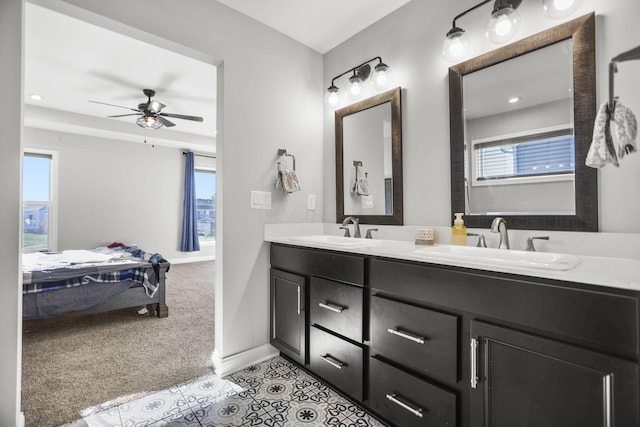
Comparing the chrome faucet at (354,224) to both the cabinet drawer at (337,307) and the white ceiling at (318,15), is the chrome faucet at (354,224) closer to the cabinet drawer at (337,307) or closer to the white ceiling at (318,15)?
the cabinet drawer at (337,307)

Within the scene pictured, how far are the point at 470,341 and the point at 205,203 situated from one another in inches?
255

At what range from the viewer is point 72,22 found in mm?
2357

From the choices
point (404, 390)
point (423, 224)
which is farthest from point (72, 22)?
point (404, 390)

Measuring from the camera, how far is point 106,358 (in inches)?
85.6

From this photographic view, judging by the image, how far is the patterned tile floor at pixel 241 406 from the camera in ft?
4.86

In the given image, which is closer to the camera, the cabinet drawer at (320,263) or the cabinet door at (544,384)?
the cabinet door at (544,384)

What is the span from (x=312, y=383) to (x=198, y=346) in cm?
108

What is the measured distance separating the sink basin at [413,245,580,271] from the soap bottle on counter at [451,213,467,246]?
2.3 inches

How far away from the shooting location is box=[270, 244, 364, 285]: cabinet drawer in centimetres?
152

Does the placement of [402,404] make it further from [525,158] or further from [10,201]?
[10,201]

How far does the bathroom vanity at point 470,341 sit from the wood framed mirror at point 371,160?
641 millimetres

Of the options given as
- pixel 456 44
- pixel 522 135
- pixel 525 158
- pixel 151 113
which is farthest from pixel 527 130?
pixel 151 113

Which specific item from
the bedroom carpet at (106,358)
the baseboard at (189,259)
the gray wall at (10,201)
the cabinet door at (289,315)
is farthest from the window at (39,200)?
the cabinet door at (289,315)

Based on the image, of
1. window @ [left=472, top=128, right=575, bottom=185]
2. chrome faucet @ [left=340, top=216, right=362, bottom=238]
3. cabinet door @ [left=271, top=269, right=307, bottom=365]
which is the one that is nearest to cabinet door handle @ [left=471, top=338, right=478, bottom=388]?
window @ [left=472, top=128, right=575, bottom=185]
